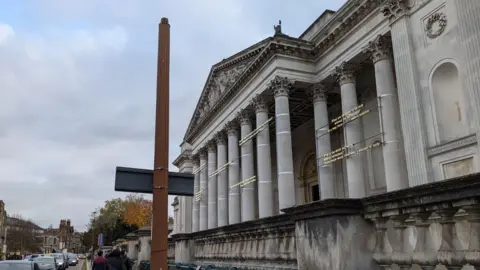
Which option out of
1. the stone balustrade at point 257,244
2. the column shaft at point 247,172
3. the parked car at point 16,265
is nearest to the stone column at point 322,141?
the column shaft at point 247,172

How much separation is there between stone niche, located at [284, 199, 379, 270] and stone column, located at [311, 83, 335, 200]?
1754cm

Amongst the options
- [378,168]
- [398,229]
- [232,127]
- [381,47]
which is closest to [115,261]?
[398,229]

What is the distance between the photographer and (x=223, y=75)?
3288cm

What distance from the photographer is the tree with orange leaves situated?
282 feet

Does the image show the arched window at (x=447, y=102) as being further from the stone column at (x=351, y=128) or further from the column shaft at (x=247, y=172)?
the column shaft at (x=247, y=172)

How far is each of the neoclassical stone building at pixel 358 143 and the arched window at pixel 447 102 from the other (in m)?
0.04

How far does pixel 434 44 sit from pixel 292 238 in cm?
1045

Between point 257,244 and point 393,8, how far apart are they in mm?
11745

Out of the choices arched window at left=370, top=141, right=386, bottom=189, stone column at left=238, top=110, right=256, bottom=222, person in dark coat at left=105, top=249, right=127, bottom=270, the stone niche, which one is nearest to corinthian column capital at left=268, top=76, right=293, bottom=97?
stone column at left=238, top=110, right=256, bottom=222

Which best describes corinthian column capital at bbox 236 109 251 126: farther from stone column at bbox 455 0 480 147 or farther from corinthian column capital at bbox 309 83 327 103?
stone column at bbox 455 0 480 147

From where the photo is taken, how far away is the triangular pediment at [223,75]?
91.5 ft

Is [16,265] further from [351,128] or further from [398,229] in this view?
[351,128]

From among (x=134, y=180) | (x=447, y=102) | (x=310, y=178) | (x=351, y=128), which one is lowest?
(x=134, y=180)

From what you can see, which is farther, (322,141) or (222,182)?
(222,182)
